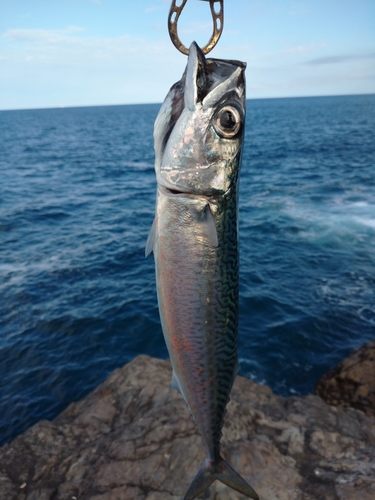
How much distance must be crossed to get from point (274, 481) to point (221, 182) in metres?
5.29

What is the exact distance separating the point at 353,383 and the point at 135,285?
10.3 m

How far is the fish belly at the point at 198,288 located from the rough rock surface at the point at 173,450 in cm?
344

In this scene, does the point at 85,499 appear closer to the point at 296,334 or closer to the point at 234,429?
the point at 234,429

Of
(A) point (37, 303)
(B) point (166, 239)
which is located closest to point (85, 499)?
(B) point (166, 239)

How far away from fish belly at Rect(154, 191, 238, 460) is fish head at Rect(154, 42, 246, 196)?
17cm

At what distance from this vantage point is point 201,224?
314cm

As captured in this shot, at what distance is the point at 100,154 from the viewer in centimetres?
5541

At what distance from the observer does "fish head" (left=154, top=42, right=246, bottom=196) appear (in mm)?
2861

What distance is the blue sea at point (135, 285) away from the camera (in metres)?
12.5

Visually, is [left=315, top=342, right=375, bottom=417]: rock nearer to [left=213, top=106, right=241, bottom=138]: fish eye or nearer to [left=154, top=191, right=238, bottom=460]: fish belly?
[left=154, top=191, right=238, bottom=460]: fish belly

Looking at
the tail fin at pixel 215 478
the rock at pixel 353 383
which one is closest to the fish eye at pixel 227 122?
the tail fin at pixel 215 478

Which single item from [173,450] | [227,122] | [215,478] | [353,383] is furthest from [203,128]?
[353,383]

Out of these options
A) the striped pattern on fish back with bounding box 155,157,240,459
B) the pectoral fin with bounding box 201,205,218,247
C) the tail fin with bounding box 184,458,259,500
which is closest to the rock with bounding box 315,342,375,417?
the tail fin with bounding box 184,458,259,500

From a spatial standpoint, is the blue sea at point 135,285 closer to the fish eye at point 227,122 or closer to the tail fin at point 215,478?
the tail fin at point 215,478
